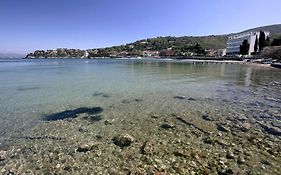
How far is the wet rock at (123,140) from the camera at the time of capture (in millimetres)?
7765

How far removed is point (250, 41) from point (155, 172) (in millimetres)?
136967

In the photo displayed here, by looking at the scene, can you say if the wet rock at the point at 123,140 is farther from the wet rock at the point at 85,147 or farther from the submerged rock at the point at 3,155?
the submerged rock at the point at 3,155

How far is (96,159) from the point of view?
6.78 meters

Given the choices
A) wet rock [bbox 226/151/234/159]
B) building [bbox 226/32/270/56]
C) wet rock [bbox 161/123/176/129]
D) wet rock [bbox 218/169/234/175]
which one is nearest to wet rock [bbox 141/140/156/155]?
wet rock [bbox 161/123/176/129]

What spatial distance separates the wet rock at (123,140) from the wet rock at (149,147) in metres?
0.61

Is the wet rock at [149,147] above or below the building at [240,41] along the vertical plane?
below

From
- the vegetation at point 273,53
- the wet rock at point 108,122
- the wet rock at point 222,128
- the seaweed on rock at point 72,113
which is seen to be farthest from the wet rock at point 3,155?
the vegetation at point 273,53

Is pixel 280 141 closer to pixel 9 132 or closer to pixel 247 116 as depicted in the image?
pixel 247 116

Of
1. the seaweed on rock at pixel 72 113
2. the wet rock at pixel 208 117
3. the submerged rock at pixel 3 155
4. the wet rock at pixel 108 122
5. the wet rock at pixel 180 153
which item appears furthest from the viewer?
the seaweed on rock at pixel 72 113

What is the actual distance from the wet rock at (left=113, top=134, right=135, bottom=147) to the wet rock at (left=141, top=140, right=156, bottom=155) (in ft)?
1.99

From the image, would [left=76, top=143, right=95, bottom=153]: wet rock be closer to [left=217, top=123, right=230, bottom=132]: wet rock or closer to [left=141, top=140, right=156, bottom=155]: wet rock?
[left=141, top=140, right=156, bottom=155]: wet rock

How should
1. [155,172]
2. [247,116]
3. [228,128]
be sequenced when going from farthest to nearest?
A: [247,116] < [228,128] < [155,172]

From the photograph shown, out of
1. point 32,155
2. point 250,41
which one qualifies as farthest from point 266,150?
point 250,41

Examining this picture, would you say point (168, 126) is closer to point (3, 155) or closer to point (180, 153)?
point (180, 153)
